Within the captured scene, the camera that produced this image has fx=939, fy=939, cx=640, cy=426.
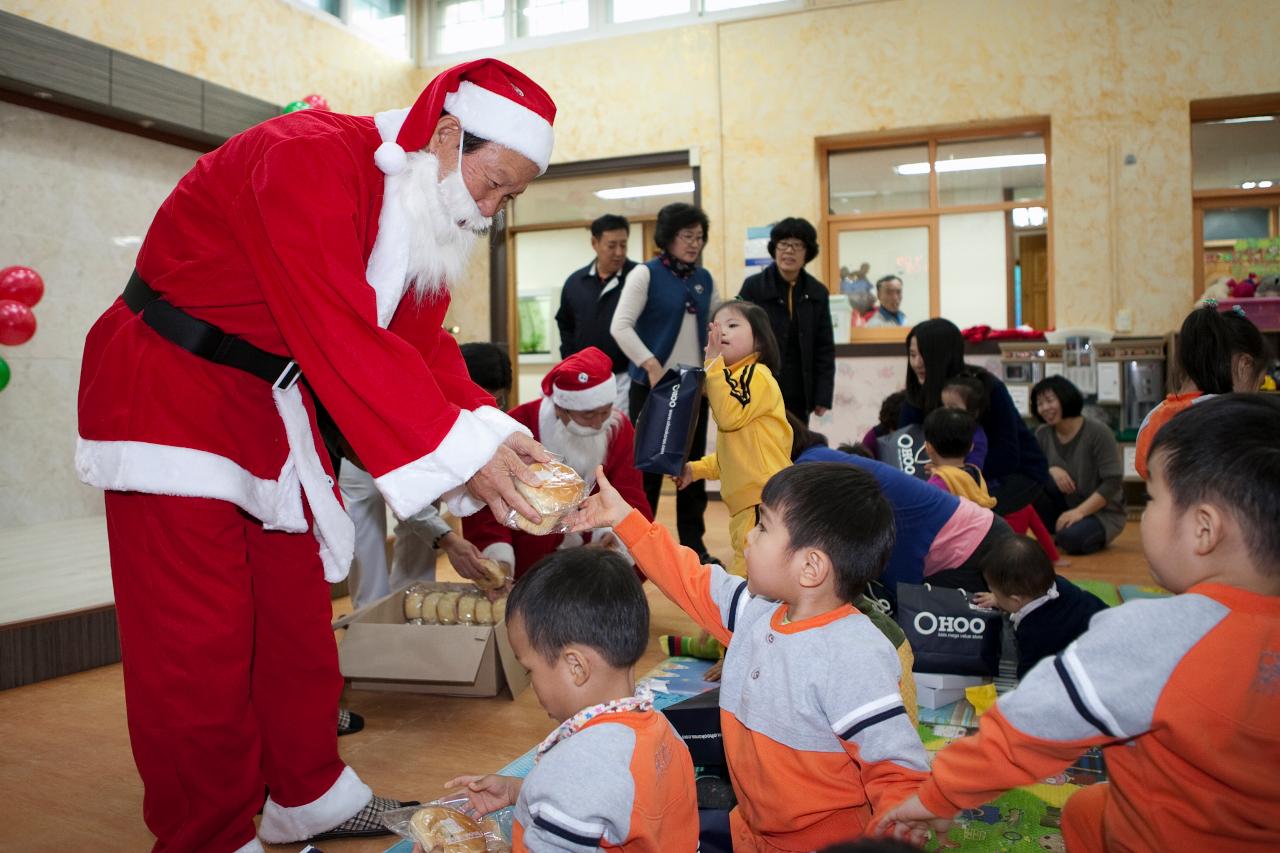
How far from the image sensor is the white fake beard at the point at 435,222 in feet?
5.50

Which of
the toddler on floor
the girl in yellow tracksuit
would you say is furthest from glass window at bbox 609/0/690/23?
the toddler on floor

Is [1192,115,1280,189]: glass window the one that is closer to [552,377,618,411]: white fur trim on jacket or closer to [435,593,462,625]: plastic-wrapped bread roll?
[552,377,618,411]: white fur trim on jacket

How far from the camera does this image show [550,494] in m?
1.54

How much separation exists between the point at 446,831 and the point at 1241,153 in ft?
26.6

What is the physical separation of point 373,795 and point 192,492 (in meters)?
0.81

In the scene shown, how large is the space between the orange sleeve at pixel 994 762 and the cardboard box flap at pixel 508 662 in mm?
1718

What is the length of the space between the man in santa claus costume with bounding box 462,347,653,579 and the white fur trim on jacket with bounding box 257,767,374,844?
137 cm

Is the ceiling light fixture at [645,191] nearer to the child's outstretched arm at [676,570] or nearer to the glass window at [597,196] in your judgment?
the glass window at [597,196]

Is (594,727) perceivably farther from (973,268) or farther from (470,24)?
(470,24)

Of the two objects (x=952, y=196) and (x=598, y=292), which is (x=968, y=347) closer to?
(x=952, y=196)

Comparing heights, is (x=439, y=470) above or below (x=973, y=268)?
below

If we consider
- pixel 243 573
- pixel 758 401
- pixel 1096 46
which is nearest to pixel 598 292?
pixel 758 401

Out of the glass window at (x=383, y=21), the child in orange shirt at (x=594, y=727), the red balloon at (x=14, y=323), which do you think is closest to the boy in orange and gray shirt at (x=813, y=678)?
the child in orange shirt at (x=594, y=727)

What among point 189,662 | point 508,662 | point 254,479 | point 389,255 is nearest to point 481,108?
point 389,255
